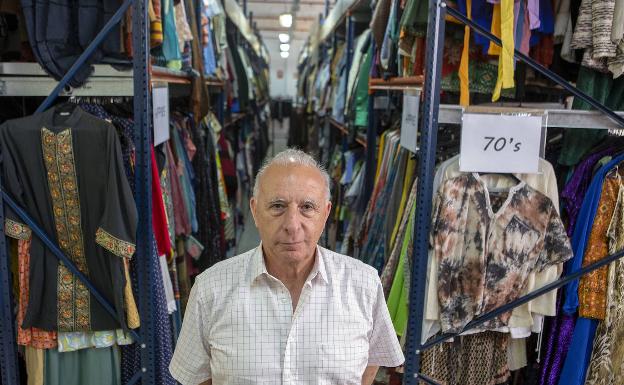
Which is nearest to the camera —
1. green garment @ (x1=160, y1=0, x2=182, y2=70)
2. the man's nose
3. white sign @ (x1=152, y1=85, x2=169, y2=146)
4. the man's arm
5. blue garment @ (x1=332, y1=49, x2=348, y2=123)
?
the man's nose

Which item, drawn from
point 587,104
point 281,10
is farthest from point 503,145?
point 281,10

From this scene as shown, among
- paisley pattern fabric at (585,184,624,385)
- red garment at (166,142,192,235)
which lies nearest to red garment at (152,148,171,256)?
red garment at (166,142,192,235)

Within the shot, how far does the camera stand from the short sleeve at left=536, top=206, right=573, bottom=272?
83.4 inches

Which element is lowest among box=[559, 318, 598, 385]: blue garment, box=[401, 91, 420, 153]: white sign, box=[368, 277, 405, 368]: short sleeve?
box=[559, 318, 598, 385]: blue garment

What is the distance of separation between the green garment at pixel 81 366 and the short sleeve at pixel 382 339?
1.27 m

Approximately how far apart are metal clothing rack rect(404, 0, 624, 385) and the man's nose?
2.64 ft

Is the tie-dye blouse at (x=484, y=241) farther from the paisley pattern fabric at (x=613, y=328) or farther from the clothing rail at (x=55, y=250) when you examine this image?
the clothing rail at (x=55, y=250)

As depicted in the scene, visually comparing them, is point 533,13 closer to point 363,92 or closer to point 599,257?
point 599,257

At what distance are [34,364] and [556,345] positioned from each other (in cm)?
224

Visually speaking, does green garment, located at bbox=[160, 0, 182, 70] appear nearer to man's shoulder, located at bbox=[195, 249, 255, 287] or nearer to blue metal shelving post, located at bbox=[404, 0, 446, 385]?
blue metal shelving post, located at bbox=[404, 0, 446, 385]

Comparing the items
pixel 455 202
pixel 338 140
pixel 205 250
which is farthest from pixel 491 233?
pixel 338 140

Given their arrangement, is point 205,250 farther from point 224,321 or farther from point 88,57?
point 224,321

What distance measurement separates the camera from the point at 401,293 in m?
2.39

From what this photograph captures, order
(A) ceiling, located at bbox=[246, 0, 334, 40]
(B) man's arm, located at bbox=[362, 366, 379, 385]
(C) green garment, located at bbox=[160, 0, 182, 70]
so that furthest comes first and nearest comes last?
(A) ceiling, located at bbox=[246, 0, 334, 40], (C) green garment, located at bbox=[160, 0, 182, 70], (B) man's arm, located at bbox=[362, 366, 379, 385]
